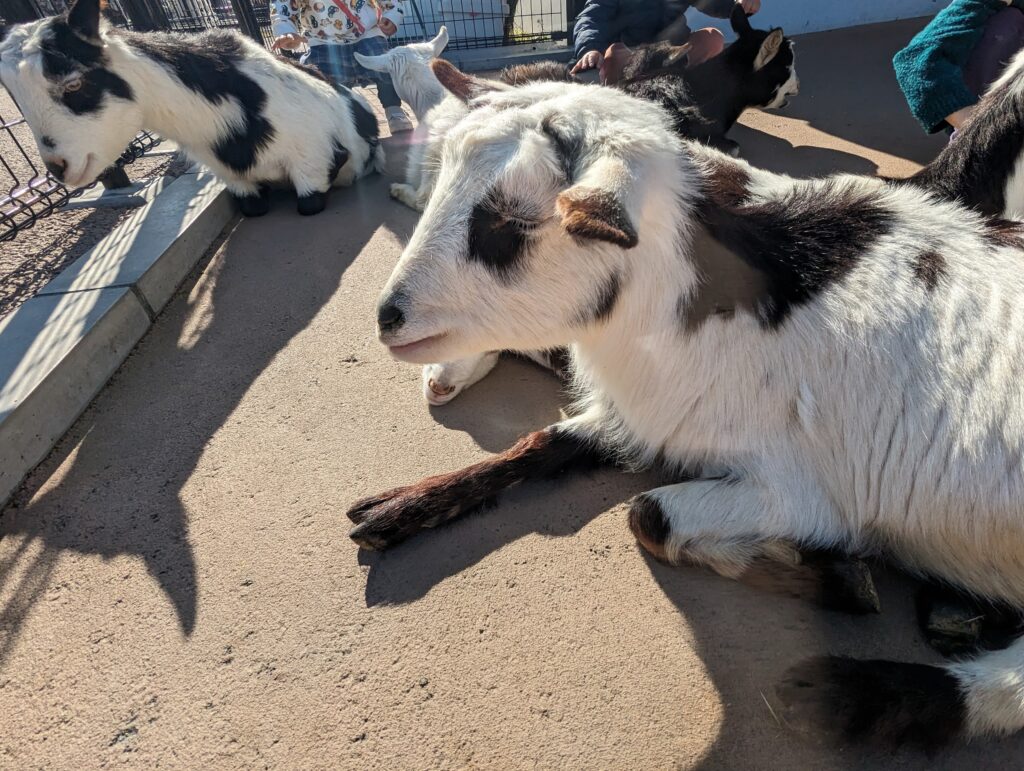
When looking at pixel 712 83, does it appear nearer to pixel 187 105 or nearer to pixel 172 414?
pixel 187 105

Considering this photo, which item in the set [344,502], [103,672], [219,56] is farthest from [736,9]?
[103,672]

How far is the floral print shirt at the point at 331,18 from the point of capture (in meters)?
6.16

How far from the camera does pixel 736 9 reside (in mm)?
4984

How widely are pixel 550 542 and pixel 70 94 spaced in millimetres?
4312

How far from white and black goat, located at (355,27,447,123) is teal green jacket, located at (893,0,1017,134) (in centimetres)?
400

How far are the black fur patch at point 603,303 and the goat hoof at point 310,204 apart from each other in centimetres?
376

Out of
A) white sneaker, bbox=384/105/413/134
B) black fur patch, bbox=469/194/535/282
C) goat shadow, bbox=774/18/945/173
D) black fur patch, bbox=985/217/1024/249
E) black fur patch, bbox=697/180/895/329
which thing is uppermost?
black fur patch, bbox=469/194/535/282

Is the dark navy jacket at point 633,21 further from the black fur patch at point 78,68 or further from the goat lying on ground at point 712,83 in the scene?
the black fur patch at point 78,68

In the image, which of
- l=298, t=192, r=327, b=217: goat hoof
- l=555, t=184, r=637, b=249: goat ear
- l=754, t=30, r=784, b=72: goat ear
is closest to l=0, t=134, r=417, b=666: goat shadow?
l=298, t=192, r=327, b=217: goat hoof

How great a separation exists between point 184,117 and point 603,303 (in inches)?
164

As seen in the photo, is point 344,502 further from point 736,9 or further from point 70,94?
point 736,9

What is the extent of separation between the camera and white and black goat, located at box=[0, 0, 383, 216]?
12.3 feet

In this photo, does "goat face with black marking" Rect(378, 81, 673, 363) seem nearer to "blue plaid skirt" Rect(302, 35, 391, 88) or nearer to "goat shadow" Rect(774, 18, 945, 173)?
"goat shadow" Rect(774, 18, 945, 173)

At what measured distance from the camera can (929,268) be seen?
173 centimetres
